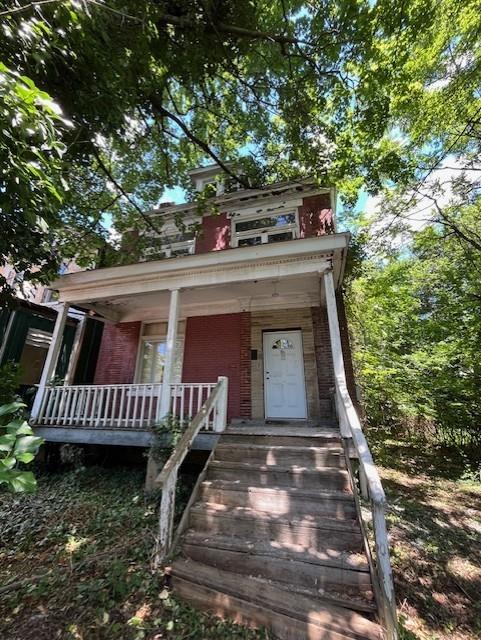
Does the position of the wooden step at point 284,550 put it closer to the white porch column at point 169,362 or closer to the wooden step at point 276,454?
the wooden step at point 276,454

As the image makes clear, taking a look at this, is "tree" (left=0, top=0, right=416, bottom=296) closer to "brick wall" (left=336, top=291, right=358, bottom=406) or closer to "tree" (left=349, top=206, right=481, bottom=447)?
"brick wall" (left=336, top=291, right=358, bottom=406)

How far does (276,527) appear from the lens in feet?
10.8

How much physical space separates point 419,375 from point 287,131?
7592 mm

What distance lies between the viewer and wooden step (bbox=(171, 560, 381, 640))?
7.57 feet

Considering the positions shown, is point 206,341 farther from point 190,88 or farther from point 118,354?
point 190,88

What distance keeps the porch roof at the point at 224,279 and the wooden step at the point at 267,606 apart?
15.1 ft

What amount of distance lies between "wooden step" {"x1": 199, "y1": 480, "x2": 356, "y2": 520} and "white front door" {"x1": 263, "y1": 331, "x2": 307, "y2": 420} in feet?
10.9

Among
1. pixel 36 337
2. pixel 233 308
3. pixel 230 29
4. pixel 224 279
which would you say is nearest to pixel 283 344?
pixel 233 308

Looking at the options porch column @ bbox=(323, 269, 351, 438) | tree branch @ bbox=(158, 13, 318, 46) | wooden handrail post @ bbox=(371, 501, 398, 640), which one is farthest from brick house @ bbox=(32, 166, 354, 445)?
wooden handrail post @ bbox=(371, 501, 398, 640)

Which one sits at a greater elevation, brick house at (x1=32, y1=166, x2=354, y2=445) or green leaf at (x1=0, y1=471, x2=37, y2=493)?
brick house at (x1=32, y1=166, x2=354, y2=445)

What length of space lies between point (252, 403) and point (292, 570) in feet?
14.7

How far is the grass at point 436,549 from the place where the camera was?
2.77 meters

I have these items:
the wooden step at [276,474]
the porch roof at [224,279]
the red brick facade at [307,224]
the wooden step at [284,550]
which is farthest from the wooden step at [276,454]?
the red brick facade at [307,224]

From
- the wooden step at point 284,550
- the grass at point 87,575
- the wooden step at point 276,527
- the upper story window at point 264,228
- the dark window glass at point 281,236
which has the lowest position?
the grass at point 87,575
